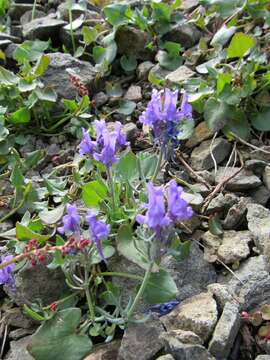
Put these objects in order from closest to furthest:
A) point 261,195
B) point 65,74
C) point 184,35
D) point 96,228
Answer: point 96,228
point 261,195
point 65,74
point 184,35

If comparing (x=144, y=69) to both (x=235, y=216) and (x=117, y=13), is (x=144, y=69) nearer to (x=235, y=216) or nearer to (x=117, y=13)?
(x=117, y=13)

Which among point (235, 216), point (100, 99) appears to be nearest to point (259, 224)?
point (235, 216)

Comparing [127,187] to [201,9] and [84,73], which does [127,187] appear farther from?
[201,9]

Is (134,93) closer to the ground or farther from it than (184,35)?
closer to the ground

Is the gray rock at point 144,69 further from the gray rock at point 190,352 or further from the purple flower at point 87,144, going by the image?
the gray rock at point 190,352

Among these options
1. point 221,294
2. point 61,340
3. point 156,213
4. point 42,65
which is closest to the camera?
point 156,213
